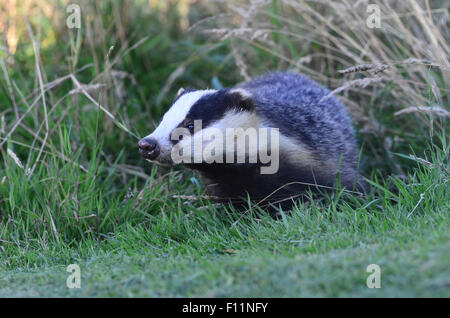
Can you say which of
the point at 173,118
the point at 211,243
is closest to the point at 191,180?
the point at 173,118

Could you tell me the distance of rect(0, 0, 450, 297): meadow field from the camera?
2.26 metres

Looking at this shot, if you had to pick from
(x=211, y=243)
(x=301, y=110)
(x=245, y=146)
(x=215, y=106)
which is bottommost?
(x=211, y=243)

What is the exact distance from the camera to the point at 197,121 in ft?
10.8

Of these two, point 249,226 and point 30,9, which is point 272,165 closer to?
point 249,226

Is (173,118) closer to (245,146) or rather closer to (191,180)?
(245,146)

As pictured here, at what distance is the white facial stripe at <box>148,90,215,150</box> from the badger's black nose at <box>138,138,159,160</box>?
4 cm

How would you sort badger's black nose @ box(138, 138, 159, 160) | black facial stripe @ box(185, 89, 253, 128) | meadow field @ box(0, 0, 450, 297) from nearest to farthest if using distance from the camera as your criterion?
meadow field @ box(0, 0, 450, 297), badger's black nose @ box(138, 138, 159, 160), black facial stripe @ box(185, 89, 253, 128)

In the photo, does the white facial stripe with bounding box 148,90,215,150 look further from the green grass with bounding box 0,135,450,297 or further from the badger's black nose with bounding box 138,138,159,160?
the green grass with bounding box 0,135,450,297

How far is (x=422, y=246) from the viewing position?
2225 mm

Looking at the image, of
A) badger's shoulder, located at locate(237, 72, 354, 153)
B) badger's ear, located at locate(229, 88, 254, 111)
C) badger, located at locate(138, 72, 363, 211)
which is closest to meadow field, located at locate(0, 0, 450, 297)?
badger, located at locate(138, 72, 363, 211)

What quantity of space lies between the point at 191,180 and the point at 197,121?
79 cm

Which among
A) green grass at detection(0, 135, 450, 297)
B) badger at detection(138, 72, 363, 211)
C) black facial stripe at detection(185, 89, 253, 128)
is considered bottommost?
green grass at detection(0, 135, 450, 297)

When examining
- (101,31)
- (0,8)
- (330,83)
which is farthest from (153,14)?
(330,83)
